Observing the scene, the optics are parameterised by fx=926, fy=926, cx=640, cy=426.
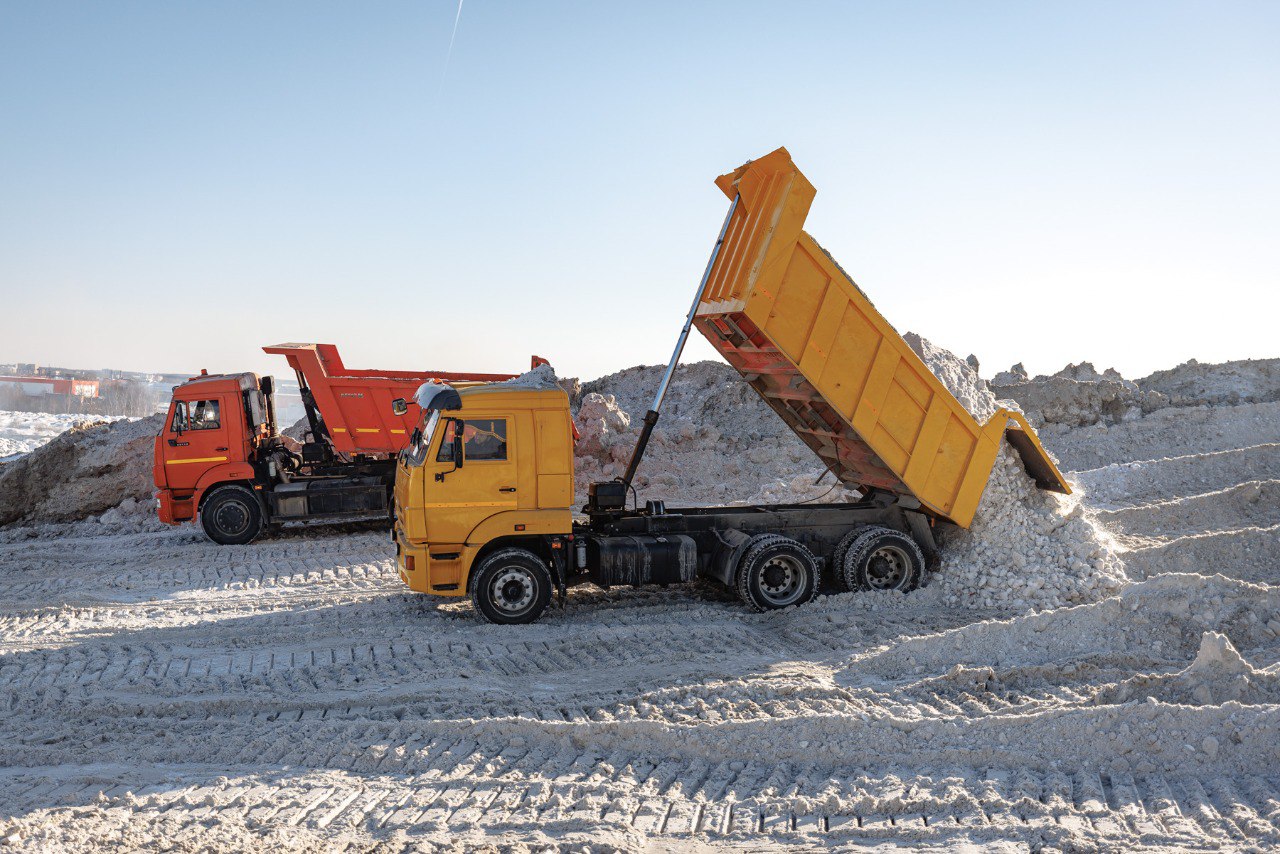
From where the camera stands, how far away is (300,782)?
214 inches

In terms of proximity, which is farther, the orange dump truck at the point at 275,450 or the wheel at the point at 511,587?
the orange dump truck at the point at 275,450

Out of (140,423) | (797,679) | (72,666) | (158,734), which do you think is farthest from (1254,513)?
(140,423)

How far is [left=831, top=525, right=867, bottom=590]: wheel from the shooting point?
9.34m

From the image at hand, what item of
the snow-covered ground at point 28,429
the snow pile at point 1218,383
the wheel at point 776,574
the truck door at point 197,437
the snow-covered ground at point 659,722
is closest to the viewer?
the snow-covered ground at point 659,722

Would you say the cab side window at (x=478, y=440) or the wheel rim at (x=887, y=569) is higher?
the cab side window at (x=478, y=440)

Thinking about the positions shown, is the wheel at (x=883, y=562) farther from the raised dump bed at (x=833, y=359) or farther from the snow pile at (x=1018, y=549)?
the raised dump bed at (x=833, y=359)

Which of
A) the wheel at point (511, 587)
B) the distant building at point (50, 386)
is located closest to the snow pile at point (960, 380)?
the wheel at point (511, 587)

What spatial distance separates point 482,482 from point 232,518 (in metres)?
7.03

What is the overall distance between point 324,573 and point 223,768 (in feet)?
19.1

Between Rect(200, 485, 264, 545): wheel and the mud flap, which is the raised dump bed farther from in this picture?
Rect(200, 485, 264, 545): wheel

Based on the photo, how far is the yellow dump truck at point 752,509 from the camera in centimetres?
834

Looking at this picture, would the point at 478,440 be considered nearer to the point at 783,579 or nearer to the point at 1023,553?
the point at 783,579

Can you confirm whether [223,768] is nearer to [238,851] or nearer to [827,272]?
[238,851]

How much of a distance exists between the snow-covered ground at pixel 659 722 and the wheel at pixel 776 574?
1.12 ft
